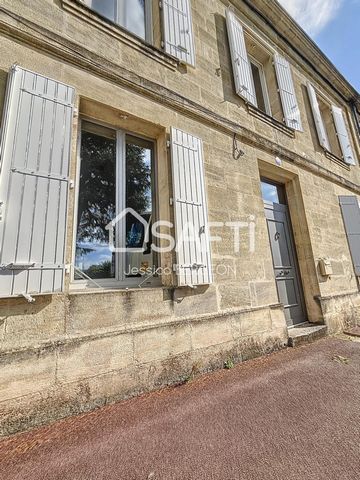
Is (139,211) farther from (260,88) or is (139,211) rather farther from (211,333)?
(260,88)

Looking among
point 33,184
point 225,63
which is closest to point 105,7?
point 225,63

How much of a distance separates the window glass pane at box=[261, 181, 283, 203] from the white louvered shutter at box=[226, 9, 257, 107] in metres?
1.45

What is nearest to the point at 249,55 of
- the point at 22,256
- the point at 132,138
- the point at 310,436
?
the point at 132,138

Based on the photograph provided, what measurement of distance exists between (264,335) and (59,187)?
2.87 metres

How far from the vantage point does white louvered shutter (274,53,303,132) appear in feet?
16.0

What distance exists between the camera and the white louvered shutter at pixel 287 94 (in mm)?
4871

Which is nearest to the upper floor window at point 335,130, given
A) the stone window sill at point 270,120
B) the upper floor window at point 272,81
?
the upper floor window at point 272,81

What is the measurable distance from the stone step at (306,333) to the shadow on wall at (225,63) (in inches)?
146

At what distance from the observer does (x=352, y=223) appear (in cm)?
541

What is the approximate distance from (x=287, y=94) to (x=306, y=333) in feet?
15.3

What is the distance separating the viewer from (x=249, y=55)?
199 inches

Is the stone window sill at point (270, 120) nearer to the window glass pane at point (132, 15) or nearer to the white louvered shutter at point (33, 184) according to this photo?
the window glass pane at point (132, 15)

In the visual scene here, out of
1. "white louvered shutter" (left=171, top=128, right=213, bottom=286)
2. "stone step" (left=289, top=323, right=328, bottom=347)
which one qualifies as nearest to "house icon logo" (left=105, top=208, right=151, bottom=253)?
"white louvered shutter" (left=171, top=128, right=213, bottom=286)

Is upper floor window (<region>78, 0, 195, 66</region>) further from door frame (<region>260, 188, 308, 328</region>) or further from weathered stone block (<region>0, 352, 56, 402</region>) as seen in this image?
weathered stone block (<region>0, 352, 56, 402</region>)
